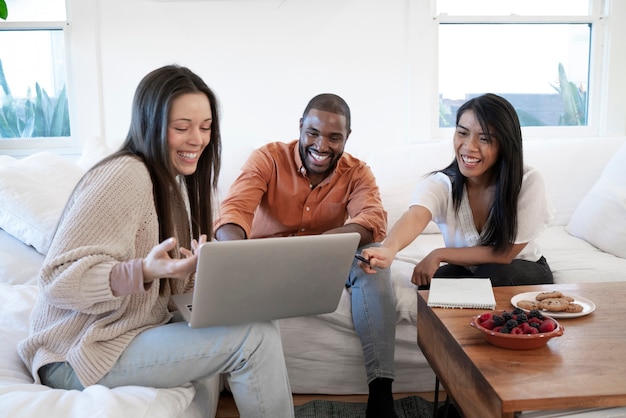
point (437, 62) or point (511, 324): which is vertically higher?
point (437, 62)

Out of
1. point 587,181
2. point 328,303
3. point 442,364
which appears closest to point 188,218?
point 328,303

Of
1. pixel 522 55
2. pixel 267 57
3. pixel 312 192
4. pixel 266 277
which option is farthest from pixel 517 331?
pixel 522 55

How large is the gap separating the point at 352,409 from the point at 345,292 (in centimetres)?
35

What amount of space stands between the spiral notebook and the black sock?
0.31 m

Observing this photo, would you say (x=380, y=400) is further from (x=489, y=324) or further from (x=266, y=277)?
(x=266, y=277)

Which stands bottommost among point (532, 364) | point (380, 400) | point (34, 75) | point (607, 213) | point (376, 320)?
point (380, 400)

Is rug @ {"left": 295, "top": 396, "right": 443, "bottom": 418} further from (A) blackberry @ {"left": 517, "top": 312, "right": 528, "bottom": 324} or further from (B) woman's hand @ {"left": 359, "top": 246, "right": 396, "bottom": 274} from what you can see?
(A) blackberry @ {"left": 517, "top": 312, "right": 528, "bottom": 324}

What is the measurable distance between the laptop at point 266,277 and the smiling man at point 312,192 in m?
0.55

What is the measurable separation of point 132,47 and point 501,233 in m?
1.83

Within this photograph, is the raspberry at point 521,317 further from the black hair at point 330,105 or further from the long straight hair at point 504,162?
the black hair at point 330,105

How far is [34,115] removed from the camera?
9.52 ft

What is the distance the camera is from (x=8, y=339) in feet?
4.72

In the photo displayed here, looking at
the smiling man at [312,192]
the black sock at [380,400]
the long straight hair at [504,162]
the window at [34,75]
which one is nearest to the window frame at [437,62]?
the smiling man at [312,192]

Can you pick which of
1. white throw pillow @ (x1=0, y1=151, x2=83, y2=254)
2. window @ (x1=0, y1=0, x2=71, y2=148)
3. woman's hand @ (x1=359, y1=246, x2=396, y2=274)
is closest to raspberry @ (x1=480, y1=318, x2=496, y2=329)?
woman's hand @ (x1=359, y1=246, x2=396, y2=274)
